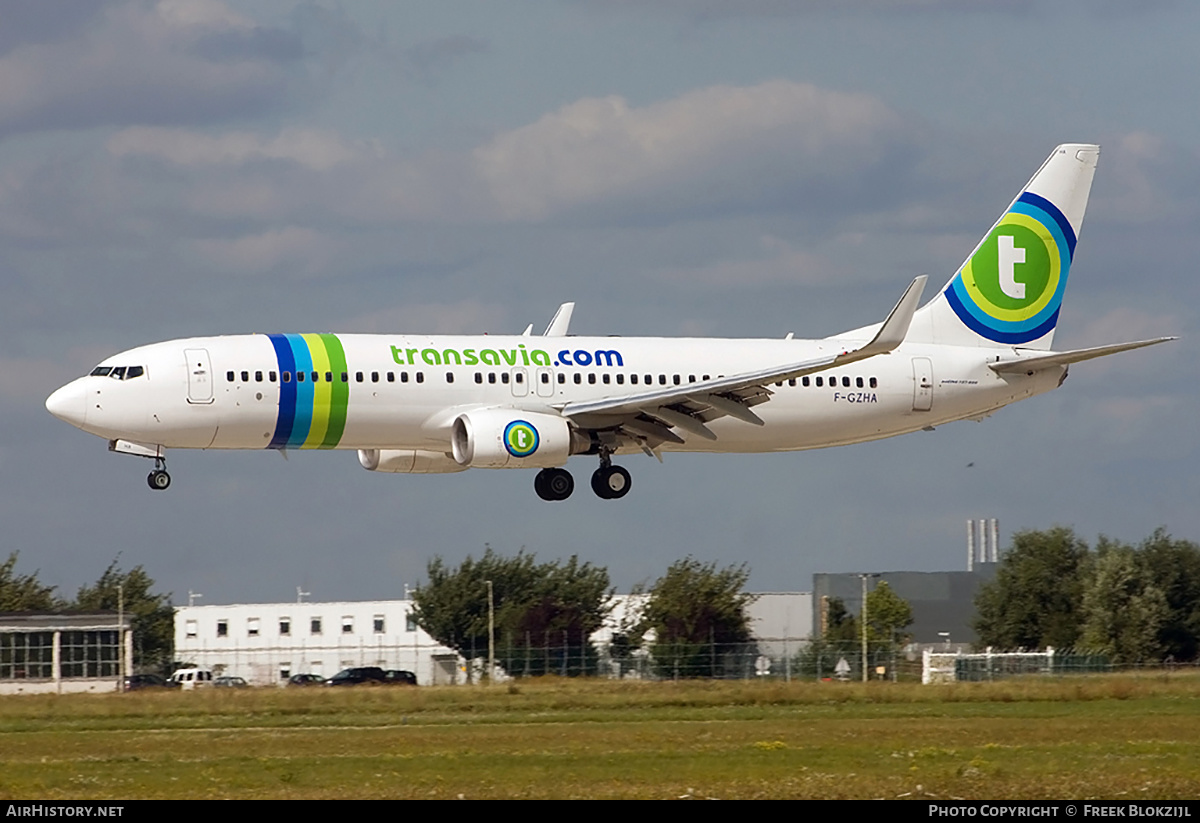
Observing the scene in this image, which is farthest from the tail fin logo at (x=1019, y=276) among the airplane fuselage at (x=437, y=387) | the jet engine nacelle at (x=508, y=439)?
the jet engine nacelle at (x=508, y=439)

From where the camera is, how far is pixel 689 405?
161 feet

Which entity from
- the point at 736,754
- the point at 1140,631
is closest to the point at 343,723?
the point at 736,754

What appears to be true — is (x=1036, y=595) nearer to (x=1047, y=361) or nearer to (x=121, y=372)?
(x=1047, y=361)

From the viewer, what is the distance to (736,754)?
30578 mm

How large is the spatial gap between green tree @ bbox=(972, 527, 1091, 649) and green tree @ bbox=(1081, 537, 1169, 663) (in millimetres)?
1683

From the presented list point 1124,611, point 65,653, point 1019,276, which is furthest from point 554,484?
point 1124,611

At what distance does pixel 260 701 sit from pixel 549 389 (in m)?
10.4

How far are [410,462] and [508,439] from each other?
5.53 meters

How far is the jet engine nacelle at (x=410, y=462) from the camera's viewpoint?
51688mm

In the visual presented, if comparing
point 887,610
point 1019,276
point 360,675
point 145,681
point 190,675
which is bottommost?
point 145,681

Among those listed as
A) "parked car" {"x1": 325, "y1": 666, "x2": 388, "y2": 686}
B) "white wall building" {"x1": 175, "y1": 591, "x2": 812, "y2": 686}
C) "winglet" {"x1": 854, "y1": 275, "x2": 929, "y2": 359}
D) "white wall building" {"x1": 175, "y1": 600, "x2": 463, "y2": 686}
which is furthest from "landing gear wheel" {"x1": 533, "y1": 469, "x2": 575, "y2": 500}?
"white wall building" {"x1": 175, "y1": 600, "x2": 463, "y2": 686}

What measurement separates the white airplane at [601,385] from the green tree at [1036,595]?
106 feet
